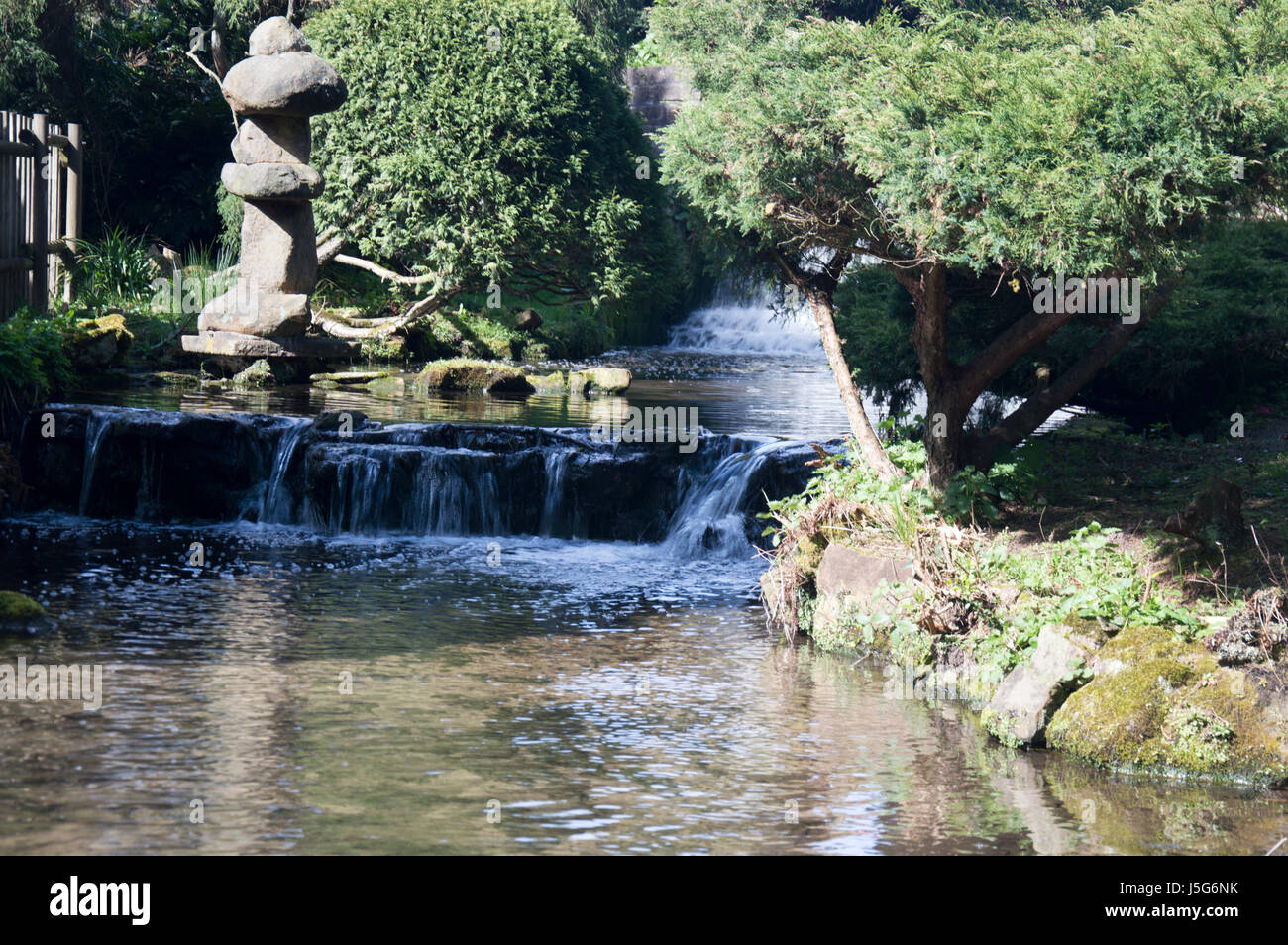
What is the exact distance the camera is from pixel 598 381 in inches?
882

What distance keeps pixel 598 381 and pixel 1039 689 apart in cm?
1456

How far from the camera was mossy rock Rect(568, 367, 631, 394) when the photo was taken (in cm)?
2228

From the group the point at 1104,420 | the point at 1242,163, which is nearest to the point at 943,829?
the point at 1242,163

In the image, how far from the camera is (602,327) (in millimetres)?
30453

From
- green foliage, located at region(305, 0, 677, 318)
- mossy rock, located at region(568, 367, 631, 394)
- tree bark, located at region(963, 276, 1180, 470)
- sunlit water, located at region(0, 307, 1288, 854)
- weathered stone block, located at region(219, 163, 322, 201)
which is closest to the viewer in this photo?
sunlit water, located at region(0, 307, 1288, 854)

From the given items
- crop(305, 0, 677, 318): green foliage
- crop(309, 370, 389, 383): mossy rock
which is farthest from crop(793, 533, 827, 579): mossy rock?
crop(305, 0, 677, 318): green foliage

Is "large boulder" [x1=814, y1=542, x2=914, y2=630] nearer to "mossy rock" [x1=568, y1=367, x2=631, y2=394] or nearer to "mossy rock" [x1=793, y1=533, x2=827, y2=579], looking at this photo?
"mossy rock" [x1=793, y1=533, x2=827, y2=579]

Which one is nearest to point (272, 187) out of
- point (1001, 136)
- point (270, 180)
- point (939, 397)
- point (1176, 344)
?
point (270, 180)

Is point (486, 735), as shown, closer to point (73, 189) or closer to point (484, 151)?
point (73, 189)

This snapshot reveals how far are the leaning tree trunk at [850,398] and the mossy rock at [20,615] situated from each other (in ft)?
20.7

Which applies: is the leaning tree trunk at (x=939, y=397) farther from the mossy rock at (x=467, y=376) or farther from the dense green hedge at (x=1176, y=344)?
the mossy rock at (x=467, y=376)
